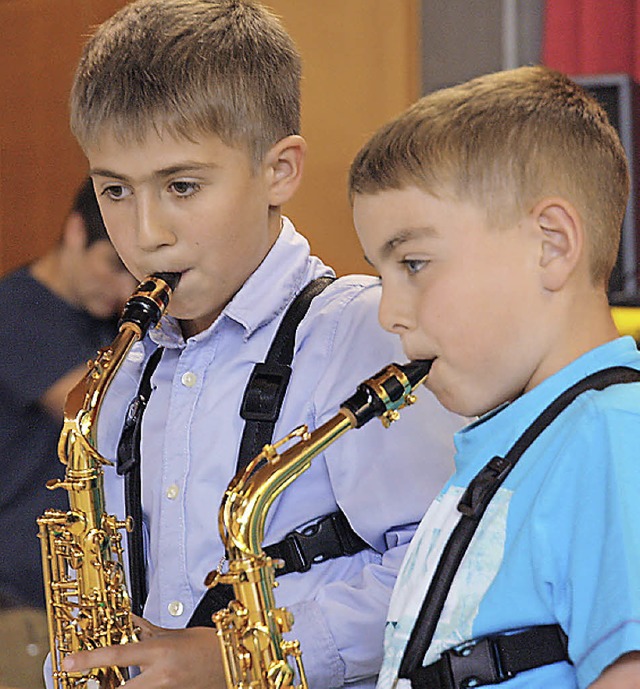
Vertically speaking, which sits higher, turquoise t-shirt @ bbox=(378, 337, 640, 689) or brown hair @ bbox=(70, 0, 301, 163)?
brown hair @ bbox=(70, 0, 301, 163)

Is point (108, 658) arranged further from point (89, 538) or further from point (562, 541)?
point (562, 541)

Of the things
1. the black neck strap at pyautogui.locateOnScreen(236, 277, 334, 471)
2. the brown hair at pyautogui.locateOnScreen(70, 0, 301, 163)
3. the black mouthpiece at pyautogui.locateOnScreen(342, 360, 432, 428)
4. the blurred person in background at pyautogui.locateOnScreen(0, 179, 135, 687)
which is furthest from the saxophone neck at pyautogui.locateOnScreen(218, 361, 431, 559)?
the blurred person in background at pyautogui.locateOnScreen(0, 179, 135, 687)

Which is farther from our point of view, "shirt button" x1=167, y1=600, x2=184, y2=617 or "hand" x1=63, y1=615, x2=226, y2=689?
"shirt button" x1=167, y1=600, x2=184, y2=617

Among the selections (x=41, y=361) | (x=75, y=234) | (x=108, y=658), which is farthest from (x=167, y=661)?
(x=75, y=234)

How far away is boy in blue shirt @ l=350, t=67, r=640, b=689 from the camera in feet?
2.96

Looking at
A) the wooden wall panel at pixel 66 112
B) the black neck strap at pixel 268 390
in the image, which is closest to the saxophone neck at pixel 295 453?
the black neck strap at pixel 268 390

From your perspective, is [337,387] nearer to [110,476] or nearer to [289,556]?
[289,556]

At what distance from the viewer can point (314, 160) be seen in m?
2.82

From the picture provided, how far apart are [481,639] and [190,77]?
2.32ft

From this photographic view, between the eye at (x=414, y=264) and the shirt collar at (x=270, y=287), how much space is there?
36 centimetres

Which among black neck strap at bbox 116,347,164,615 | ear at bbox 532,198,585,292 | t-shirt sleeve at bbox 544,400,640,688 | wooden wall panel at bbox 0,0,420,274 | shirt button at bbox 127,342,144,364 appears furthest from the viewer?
wooden wall panel at bbox 0,0,420,274

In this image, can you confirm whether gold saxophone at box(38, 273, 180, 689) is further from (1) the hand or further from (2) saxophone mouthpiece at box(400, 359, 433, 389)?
(2) saxophone mouthpiece at box(400, 359, 433, 389)

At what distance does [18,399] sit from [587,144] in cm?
181

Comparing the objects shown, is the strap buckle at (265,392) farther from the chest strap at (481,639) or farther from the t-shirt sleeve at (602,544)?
the t-shirt sleeve at (602,544)
